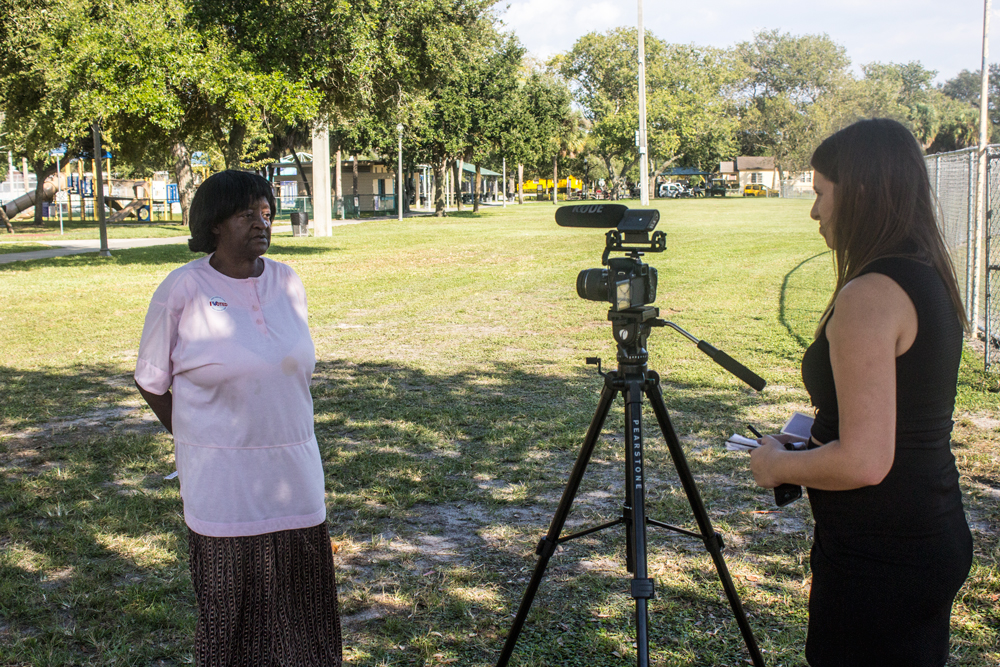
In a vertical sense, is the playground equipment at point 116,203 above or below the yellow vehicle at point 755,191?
below

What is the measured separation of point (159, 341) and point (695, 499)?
177 cm

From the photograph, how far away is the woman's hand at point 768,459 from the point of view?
1914mm

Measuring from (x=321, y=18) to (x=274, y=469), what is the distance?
16350 mm

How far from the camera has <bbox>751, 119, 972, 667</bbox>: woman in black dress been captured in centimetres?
172

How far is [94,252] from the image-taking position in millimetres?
20891

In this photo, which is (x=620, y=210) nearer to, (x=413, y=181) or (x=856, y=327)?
(x=856, y=327)

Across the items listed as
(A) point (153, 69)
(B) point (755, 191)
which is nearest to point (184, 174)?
(A) point (153, 69)

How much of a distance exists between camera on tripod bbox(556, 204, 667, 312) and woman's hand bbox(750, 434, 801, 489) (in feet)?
2.22

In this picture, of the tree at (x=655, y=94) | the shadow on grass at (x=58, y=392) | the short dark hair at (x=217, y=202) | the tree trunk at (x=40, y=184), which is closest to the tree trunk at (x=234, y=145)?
the shadow on grass at (x=58, y=392)

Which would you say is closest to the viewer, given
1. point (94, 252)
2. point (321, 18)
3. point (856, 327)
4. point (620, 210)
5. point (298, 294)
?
point (856, 327)

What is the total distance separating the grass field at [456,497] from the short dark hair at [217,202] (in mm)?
1630

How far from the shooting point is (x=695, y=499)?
2830 millimetres

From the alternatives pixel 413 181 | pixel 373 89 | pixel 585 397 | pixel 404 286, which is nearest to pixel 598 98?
pixel 413 181

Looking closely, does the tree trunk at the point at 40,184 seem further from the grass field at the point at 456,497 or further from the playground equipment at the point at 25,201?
the grass field at the point at 456,497
